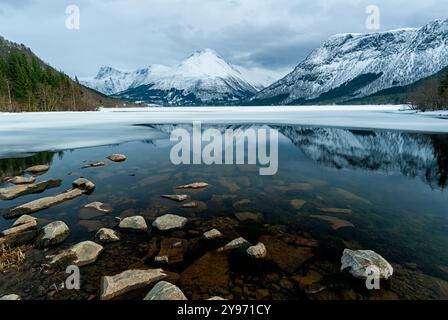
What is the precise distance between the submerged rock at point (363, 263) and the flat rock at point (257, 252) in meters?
2.26

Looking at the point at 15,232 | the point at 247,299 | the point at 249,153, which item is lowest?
the point at 247,299

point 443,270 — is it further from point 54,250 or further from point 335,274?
point 54,250

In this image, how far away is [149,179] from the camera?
55.2 feet

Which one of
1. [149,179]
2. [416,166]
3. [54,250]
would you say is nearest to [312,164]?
[416,166]

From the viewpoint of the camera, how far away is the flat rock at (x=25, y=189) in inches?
532

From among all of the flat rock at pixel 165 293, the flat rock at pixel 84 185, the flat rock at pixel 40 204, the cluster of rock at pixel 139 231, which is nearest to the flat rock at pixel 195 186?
the cluster of rock at pixel 139 231

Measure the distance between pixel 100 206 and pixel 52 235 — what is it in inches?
117

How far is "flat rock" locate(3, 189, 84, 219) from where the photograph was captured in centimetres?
1152

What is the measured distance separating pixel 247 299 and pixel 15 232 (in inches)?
329

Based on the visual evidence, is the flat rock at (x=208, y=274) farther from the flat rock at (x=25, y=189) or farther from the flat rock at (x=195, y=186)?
the flat rock at (x=25, y=189)

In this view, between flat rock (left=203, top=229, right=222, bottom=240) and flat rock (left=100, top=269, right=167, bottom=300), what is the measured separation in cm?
226

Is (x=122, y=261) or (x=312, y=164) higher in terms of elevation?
(x=312, y=164)

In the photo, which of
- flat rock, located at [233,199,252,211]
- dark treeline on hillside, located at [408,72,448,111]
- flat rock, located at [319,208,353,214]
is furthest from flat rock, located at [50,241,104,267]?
dark treeline on hillside, located at [408,72,448,111]

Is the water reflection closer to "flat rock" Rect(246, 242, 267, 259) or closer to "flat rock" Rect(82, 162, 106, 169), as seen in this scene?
"flat rock" Rect(246, 242, 267, 259)
